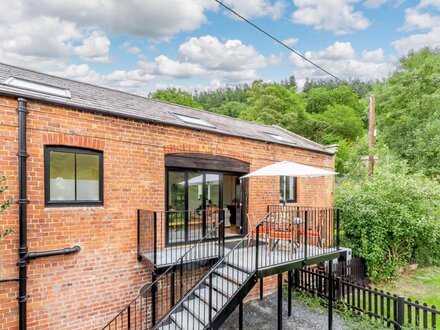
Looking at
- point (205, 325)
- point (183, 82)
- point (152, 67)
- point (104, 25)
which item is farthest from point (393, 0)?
point (183, 82)

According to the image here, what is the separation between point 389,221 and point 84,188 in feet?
33.7

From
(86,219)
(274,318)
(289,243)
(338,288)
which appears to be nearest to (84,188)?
(86,219)

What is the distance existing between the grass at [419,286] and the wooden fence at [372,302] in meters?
0.90

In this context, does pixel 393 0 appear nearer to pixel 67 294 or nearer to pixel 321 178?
pixel 321 178

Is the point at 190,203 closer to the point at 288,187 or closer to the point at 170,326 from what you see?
the point at 170,326

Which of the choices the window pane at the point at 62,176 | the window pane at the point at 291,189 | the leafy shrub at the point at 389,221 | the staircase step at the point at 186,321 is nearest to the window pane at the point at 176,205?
the staircase step at the point at 186,321

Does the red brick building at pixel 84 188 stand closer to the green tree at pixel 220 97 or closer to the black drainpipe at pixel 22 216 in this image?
the black drainpipe at pixel 22 216

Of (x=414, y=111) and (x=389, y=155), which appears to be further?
(x=414, y=111)

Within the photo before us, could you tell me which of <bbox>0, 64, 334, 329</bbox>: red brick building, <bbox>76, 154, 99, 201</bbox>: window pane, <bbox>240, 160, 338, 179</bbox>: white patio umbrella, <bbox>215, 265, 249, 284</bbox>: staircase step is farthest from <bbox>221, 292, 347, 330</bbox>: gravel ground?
<bbox>76, 154, 99, 201</bbox>: window pane

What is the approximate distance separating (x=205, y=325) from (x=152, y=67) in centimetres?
3744

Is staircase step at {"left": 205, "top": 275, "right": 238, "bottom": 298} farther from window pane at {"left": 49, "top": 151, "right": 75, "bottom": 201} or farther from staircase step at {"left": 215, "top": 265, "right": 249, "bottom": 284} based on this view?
window pane at {"left": 49, "top": 151, "right": 75, "bottom": 201}

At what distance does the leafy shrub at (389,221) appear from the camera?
954 centimetres

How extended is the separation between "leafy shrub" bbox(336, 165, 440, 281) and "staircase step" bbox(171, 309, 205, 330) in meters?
7.33

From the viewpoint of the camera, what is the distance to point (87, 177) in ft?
17.4
